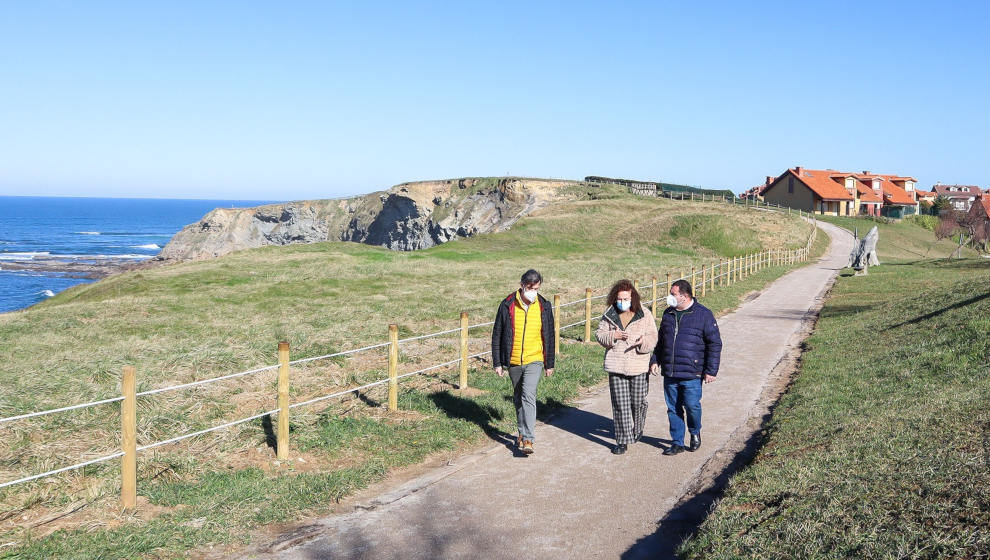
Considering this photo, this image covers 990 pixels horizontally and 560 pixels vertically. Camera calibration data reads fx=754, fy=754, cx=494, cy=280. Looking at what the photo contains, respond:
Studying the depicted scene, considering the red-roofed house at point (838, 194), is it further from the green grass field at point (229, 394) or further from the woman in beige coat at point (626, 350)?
the woman in beige coat at point (626, 350)

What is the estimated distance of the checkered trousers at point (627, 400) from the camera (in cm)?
838

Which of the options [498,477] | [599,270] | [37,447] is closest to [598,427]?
[498,477]

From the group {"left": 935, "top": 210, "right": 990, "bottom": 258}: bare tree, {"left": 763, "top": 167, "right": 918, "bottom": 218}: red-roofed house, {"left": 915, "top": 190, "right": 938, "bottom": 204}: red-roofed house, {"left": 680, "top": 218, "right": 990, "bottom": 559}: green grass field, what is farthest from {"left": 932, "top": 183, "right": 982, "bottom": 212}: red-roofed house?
{"left": 680, "top": 218, "right": 990, "bottom": 559}: green grass field

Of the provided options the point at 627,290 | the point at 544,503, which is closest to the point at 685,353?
the point at 627,290

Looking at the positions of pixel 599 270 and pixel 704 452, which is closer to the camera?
pixel 704 452

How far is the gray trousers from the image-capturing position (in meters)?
8.34

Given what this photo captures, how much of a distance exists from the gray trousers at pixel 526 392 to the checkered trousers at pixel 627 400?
0.85m

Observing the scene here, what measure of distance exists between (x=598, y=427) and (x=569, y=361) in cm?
436

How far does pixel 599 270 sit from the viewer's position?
120 ft

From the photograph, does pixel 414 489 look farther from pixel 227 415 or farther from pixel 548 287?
pixel 548 287

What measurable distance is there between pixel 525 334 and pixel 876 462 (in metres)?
3.60

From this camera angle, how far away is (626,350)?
8211mm

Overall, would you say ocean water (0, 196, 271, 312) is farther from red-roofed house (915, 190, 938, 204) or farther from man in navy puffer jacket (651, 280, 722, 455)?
red-roofed house (915, 190, 938, 204)

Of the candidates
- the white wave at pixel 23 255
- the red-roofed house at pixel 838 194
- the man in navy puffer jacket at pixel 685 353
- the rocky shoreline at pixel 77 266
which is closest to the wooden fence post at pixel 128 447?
the man in navy puffer jacket at pixel 685 353
